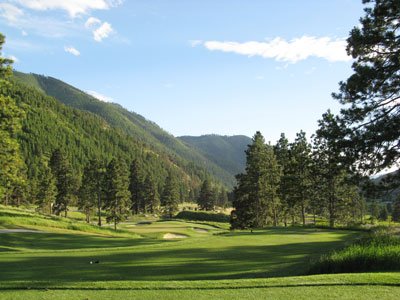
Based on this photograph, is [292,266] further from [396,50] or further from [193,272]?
[396,50]

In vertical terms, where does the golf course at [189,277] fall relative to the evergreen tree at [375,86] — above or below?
below

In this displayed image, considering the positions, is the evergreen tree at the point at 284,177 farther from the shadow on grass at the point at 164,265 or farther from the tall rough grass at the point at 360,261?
the tall rough grass at the point at 360,261

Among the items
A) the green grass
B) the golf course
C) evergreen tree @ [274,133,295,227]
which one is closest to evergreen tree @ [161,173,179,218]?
evergreen tree @ [274,133,295,227]

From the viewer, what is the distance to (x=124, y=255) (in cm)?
1334

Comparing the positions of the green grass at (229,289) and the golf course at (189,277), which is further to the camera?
the golf course at (189,277)

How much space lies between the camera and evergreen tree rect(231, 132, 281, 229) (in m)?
46.5

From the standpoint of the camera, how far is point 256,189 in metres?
46.6

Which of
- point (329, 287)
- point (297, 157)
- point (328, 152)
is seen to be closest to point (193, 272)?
point (329, 287)

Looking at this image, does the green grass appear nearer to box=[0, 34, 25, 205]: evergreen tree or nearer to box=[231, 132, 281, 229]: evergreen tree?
box=[0, 34, 25, 205]: evergreen tree

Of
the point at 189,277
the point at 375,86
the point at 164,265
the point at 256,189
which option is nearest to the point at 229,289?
the point at 189,277

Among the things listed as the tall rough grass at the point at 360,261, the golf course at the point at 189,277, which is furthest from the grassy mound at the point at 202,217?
the tall rough grass at the point at 360,261

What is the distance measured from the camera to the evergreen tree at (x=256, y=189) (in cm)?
4650

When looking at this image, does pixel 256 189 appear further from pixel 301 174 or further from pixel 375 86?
pixel 375 86

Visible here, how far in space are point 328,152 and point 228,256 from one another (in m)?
8.25
